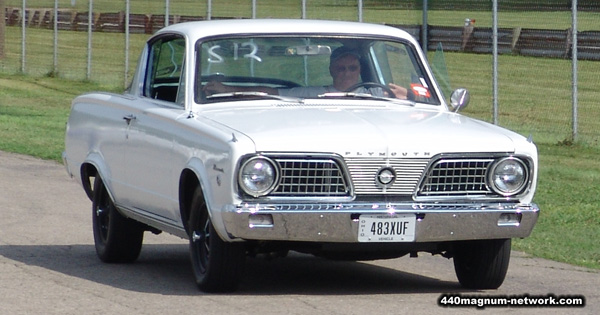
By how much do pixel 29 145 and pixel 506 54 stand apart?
7.37m

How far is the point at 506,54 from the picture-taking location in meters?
20.1

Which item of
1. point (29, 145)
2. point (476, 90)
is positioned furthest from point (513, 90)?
point (29, 145)

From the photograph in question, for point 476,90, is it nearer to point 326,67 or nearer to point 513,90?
point 513,90

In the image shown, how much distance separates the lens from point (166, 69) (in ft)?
29.9

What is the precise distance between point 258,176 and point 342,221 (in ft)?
1.72

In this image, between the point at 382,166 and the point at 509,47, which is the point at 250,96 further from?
the point at 509,47

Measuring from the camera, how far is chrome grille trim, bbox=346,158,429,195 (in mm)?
7285

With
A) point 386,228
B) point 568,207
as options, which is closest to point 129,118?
point 386,228

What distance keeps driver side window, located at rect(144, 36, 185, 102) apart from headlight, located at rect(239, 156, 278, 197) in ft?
4.88

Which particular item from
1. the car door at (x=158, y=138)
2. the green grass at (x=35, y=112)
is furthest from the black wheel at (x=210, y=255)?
the green grass at (x=35, y=112)

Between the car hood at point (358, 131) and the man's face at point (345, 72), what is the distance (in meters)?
0.45

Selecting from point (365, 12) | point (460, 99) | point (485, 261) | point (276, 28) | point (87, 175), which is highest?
point (365, 12)

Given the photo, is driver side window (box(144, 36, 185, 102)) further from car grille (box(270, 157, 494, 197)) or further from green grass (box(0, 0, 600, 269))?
green grass (box(0, 0, 600, 269))

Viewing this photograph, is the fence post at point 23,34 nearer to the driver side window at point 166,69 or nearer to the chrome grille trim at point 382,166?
the driver side window at point 166,69
